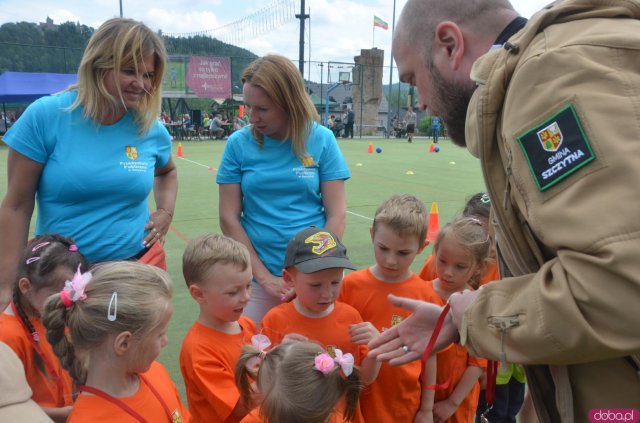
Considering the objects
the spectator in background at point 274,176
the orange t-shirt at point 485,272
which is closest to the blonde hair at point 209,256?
the spectator in background at point 274,176

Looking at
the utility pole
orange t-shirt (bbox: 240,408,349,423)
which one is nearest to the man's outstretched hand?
orange t-shirt (bbox: 240,408,349,423)

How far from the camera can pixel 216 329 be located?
2.59m

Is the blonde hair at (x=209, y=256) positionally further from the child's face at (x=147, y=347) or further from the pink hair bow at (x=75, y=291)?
the pink hair bow at (x=75, y=291)

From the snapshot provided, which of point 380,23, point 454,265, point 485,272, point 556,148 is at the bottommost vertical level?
point 485,272

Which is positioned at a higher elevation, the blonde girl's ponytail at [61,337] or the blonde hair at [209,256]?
the blonde hair at [209,256]

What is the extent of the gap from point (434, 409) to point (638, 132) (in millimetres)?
2169

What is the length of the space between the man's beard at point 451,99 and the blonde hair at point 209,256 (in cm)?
129

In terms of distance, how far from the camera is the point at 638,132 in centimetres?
113

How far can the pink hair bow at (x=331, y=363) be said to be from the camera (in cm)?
205

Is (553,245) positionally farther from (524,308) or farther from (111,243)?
(111,243)

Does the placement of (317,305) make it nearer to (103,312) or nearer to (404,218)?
(404,218)

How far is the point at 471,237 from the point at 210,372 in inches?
61.3

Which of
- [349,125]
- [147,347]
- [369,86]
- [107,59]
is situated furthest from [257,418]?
[369,86]

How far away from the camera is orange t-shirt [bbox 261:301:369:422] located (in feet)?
8.77
